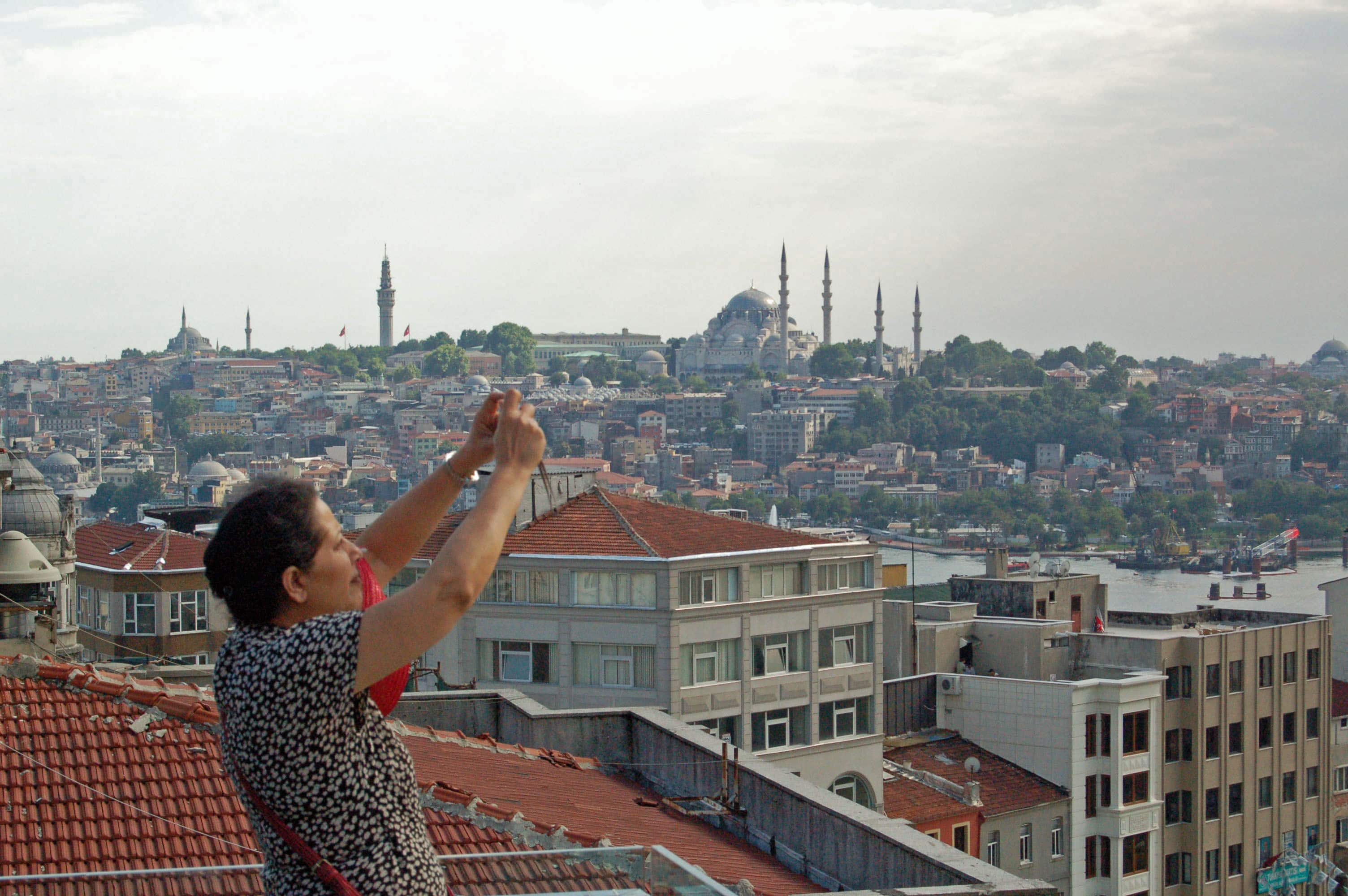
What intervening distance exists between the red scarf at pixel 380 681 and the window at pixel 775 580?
34.6 ft

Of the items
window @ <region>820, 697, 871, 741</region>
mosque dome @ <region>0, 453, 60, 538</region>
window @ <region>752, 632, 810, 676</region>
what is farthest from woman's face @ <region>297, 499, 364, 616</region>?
mosque dome @ <region>0, 453, 60, 538</region>

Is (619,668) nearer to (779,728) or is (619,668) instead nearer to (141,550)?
(779,728)

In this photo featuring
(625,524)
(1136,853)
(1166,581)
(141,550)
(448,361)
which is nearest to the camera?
(625,524)

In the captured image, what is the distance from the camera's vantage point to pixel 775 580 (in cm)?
1236

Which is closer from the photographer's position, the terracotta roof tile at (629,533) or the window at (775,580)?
Answer: the terracotta roof tile at (629,533)

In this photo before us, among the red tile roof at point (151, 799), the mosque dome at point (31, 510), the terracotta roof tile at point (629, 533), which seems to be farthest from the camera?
the mosque dome at point (31, 510)

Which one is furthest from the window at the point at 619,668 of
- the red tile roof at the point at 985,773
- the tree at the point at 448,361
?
the tree at the point at 448,361

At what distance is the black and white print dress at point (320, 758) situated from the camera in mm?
1453

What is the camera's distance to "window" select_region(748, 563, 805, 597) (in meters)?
12.2

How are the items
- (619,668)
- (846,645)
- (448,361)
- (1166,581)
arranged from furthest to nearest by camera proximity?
(448,361) < (1166,581) < (846,645) < (619,668)

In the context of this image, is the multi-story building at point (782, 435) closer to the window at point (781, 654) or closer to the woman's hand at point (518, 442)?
the window at point (781, 654)

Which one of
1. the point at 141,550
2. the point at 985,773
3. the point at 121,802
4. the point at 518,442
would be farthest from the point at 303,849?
the point at 141,550

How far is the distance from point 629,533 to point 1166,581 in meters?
59.1

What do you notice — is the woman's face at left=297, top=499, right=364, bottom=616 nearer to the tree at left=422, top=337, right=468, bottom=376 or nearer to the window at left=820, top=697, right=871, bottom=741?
the window at left=820, top=697, right=871, bottom=741
